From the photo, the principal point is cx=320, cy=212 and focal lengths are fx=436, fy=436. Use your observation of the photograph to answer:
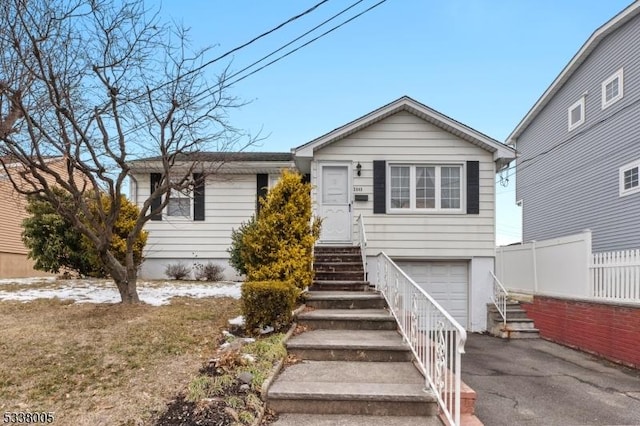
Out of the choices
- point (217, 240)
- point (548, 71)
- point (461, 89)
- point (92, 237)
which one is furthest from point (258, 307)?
point (548, 71)

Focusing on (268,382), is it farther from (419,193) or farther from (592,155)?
(592,155)

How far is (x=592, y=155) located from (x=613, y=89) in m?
1.99

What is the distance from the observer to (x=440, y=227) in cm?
1109

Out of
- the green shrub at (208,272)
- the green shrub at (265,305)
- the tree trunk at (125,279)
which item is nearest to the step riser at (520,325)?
the green shrub at (265,305)

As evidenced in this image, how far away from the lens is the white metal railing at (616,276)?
7.33m

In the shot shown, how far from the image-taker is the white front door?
37.1 feet

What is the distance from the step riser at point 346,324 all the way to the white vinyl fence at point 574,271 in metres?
4.28

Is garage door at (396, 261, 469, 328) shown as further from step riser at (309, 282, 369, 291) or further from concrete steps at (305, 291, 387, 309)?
concrete steps at (305, 291, 387, 309)

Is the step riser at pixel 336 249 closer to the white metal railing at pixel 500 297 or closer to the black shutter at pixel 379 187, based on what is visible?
the black shutter at pixel 379 187

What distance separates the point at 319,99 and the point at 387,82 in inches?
79.4

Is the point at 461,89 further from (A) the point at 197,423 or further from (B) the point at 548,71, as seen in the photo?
(A) the point at 197,423

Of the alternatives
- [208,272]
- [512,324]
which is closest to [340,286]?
[512,324]

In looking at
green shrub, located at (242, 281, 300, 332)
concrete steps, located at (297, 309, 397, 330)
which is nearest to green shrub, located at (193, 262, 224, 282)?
concrete steps, located at (297, 309, 397, 330)

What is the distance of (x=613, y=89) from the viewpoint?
12328mm
